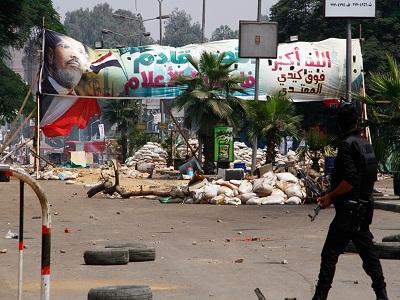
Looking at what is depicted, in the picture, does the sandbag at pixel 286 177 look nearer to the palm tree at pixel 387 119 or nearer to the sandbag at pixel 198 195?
the sandbag at pixel 198 195

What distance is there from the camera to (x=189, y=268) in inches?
532

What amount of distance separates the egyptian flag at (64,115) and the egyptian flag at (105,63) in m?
1.55

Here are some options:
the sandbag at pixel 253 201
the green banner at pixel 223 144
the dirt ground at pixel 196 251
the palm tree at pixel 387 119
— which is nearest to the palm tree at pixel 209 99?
the green banner at pixel 223 144

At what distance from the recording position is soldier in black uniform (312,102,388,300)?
9562mm

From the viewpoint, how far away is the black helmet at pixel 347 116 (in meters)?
9.79

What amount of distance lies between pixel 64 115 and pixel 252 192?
73.0 feet

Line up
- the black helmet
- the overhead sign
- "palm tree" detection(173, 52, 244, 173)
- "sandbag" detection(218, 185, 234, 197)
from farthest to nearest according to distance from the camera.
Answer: "palm tree" detection(173, 52, 244, 173) < the overhead sign < "sandbag" detection(218, 185, 234, 197) < the black helmet

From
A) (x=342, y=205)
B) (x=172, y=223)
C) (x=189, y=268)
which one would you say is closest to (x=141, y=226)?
(x=172, y=223)

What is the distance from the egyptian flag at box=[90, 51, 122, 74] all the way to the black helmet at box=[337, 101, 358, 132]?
4216cm

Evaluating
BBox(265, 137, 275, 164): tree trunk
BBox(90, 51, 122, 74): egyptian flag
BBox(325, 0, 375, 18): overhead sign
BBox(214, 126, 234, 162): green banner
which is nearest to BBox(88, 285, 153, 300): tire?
BBox(325, 0, 375, 18): overhead sign

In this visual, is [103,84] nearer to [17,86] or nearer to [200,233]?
[17,86]

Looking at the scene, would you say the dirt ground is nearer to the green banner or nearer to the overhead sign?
the overhead sign

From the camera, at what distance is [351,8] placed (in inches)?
1474

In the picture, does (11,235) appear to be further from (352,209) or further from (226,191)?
(226,191)
